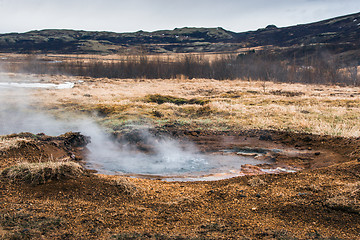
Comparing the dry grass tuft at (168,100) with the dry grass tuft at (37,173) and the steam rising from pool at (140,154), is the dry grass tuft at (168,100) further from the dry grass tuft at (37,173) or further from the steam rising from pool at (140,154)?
the dry grass tuft at (37,173)

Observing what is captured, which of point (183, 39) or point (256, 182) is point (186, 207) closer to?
point (256, 182)

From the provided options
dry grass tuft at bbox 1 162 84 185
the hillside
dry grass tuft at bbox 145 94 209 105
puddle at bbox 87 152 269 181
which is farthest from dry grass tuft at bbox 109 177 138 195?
the hillside

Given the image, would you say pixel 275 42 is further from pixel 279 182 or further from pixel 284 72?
pixel 279 182

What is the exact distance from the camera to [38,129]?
1547 centimetres

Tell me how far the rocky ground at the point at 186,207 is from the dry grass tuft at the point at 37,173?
0.07m

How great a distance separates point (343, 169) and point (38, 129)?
14.0 metres

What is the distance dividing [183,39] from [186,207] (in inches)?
6250

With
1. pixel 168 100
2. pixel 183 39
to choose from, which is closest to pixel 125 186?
pixel 168 100

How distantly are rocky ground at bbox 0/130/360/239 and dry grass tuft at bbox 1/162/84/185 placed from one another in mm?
74

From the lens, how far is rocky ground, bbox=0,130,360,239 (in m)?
4.48

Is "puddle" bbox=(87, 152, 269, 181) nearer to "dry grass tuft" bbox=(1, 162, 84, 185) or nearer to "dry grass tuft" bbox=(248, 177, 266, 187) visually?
"dry grass tuft" bbox=(248, 177, 266, 187)

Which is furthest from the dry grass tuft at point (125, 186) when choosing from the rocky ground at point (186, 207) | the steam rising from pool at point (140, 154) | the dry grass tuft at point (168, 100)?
the dry grass tuft at point (168, 100)

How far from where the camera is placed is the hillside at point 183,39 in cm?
11212

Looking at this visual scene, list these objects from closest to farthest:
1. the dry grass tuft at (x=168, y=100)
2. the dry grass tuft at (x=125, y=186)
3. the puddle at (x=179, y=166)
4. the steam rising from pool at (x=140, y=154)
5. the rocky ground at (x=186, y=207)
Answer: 1. the rocky ground at (x=186, y=207)
2. the dry grass tuft at (x=125, y=186)
3. the puddle at (x=179, y=166)
4. the steam rising from pool at (x=140, y=154)
5. the dry grass tuft at (x=168, y=100)
